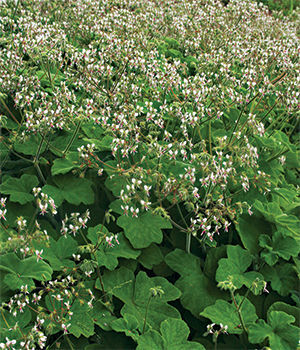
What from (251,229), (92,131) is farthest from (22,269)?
(251,229)

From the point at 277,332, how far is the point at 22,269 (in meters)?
1.65

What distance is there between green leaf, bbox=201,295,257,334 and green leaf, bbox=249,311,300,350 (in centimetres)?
9

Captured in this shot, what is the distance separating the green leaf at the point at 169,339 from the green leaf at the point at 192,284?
1.09ft

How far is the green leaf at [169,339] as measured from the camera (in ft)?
7.16

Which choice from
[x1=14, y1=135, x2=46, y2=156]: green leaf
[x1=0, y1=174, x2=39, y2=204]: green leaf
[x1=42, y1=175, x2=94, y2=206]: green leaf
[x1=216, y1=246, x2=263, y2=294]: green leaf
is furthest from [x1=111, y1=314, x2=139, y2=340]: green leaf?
[x1=14, y1=135, x2=46, y2=156]: green leaf

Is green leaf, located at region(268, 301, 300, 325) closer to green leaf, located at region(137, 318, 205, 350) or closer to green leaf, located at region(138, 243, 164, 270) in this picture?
green leaf, located at region(137, 318, 205, 350)

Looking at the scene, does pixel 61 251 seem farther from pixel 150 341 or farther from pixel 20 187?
pixel 150 341

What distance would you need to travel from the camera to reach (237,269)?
2.77m

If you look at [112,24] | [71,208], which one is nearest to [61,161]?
[71,208]

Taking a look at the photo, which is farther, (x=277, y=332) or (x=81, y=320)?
(x=277, y=332)

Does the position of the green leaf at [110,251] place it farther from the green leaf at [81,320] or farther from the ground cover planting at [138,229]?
the green leaf at [81,320]

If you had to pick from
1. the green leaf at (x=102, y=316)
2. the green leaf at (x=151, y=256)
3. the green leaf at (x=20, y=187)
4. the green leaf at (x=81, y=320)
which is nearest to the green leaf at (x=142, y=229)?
the green leaf at (x=151, y=256)

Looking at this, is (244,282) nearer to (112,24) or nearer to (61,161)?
(61,161)

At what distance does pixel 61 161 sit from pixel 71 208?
40cm
